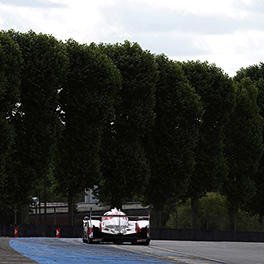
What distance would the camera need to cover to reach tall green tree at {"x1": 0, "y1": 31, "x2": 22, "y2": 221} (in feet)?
181

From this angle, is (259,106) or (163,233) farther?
(259,106)

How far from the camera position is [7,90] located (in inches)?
2169

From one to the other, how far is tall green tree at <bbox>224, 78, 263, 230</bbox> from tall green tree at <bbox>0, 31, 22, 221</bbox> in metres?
27.6

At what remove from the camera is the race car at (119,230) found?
3653 centimetres

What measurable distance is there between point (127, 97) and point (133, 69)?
240cm

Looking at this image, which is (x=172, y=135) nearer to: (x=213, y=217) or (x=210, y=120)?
(x=210, y=120)

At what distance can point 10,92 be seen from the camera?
5528 centimetres

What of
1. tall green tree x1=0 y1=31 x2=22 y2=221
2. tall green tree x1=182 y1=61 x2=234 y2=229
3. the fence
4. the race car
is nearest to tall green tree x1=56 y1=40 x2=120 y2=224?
the fence

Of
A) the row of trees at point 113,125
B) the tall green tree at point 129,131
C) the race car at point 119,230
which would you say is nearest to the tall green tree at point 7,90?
the row of trees at point 113,125

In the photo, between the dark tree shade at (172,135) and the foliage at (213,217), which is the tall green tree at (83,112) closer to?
the dark tree shade at (172,135)

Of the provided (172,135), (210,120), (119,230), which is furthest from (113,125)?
(119,230)

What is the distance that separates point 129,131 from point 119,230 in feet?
94.2

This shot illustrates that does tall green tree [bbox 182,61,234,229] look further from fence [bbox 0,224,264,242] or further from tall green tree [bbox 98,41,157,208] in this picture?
tall green tree [bbox 98,41,157,208]

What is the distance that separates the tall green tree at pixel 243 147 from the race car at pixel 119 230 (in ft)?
132
